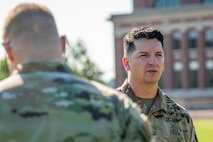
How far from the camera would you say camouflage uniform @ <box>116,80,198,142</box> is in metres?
4.34

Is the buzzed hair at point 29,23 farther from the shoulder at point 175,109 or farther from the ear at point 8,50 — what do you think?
the shoulder at point 175,109

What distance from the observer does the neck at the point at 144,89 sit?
446 centimetres

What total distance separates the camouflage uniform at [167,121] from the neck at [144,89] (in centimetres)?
Result: 4

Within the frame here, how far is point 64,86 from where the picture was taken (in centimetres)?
246

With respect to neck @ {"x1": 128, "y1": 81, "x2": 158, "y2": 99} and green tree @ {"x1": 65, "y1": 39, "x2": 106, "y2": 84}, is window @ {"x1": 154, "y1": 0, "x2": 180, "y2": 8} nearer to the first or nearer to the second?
green tree @ {"x1": 65, "y1": 39, "x2": 106, "y2": 84}

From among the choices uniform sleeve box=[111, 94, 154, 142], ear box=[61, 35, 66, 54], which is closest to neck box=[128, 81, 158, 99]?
ear box=[61, 35, 66, 54]

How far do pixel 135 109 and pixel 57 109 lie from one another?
340mm

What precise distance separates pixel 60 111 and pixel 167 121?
2173mm

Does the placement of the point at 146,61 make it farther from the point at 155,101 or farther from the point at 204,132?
the point at 204,132

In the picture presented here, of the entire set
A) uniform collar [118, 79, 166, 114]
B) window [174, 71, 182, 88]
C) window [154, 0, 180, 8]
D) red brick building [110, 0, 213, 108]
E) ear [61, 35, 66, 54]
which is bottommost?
window [174, 71, 182, 88]

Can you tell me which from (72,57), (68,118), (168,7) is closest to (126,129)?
(68,118)

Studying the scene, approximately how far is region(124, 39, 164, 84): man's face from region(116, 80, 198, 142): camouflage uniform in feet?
0.46

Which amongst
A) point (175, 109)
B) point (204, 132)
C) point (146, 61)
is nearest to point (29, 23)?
point (146, 61)

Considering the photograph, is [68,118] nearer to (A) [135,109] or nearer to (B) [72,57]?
(A) [135,109]
